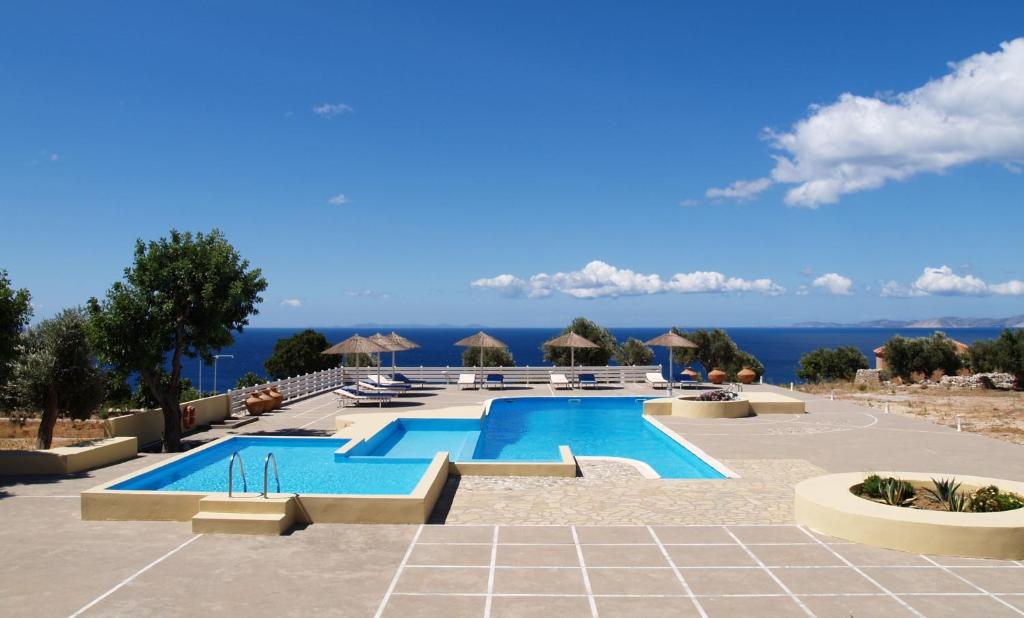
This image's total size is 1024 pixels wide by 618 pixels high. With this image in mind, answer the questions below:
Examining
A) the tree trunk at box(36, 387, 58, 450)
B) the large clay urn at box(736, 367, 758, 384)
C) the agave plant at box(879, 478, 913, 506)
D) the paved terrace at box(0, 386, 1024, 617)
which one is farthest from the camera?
the large clay urn at box(736, 367, 758, 384)

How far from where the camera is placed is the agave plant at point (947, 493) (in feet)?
27.3

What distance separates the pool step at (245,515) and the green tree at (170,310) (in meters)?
6.82

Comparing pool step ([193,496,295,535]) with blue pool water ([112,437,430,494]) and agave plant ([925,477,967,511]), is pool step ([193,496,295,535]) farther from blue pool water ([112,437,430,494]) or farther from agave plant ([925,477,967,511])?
agave plant ([925,477,967,511])

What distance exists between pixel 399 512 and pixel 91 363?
9.46m

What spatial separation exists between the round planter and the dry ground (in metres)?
9.33

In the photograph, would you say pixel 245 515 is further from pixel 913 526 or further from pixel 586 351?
pixel 586 351

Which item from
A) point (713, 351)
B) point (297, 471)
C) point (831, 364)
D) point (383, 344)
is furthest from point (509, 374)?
point (831, 364)

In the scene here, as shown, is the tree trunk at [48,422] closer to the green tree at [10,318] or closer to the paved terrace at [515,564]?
the green tree at [10,318]

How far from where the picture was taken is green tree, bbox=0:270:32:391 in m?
11.7

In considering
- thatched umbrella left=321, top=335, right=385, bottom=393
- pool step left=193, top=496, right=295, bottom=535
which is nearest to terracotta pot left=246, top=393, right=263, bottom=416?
thatched umbrella left=321, top=335, right=385, bottom=393

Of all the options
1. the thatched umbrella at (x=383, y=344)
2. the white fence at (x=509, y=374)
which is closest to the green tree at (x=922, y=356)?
the white fence at (x=509, y=374)

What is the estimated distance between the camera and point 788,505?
31.2 ft

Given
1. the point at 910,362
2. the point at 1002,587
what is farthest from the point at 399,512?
the point at 910,362

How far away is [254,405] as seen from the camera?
19.3 m
